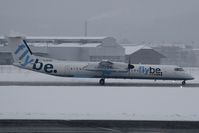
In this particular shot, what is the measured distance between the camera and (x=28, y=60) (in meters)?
31.1

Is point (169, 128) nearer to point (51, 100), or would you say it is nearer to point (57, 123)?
point (57, 123)

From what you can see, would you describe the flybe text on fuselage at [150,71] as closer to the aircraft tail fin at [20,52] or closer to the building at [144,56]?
the aircraft tail fin at [20,52]

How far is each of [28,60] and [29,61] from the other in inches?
5.7

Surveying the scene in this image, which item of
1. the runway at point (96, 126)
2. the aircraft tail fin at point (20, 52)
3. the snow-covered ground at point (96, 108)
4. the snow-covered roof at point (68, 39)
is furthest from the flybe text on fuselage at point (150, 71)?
Answer: the snow-covered roof at point (68, 39)

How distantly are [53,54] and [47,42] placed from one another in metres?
11.1

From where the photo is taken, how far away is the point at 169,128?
11.4 meters

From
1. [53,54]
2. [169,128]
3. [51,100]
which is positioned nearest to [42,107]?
[51,100]

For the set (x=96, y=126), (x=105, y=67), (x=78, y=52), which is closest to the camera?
(x=96, y=126)

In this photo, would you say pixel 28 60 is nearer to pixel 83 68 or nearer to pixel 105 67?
pixel 83 68

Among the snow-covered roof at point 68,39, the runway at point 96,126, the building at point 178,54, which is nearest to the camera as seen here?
the runway at point 96,126

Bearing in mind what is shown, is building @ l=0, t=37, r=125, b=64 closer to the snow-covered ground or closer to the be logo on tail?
the be logo on tail

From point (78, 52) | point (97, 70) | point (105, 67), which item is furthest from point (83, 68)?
point (78, 52)

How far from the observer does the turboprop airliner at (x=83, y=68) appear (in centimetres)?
3092

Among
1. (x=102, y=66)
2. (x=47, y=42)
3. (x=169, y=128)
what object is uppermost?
(x=47, y=42)
